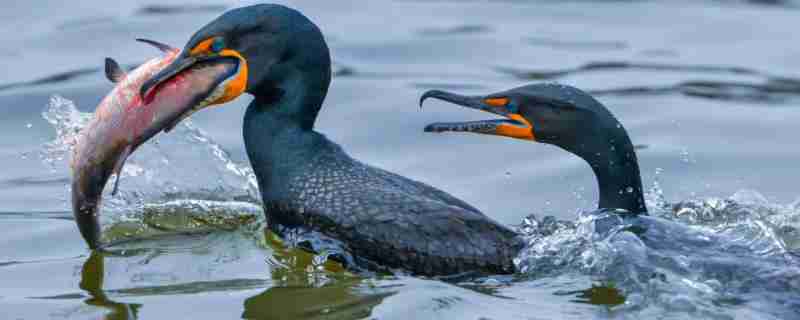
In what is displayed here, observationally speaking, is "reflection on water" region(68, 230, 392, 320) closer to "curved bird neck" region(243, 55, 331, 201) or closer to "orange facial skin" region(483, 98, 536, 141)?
"curved bird neck" region(243, 55, 331, 201)

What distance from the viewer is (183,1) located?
12.7 meters

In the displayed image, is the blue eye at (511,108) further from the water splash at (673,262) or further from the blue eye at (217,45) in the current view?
the blue eye at (217,45)

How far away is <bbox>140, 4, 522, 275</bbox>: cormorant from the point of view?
6578mm

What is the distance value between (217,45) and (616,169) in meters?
1.74

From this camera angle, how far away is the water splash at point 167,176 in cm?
759

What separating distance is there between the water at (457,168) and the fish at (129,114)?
17.7 inches

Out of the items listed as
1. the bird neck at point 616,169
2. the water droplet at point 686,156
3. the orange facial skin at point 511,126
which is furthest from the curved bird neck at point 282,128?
the water droplet at point 686,156

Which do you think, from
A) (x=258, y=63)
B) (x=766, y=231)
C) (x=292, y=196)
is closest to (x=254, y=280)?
(x=292, y=196)

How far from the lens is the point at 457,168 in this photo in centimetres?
898

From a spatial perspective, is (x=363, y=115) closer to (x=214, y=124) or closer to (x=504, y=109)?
(x=214, y=124)

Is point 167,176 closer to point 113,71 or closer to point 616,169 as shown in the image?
point 113,71

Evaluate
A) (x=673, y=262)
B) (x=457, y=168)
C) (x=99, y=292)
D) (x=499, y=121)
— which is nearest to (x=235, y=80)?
(x=99, y=292)

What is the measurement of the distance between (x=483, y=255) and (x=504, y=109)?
680 mm

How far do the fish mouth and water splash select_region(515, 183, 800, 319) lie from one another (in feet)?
4.55
